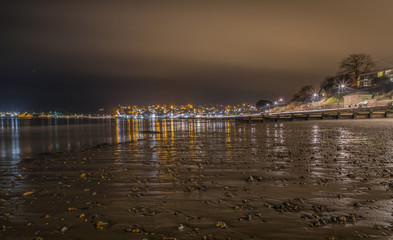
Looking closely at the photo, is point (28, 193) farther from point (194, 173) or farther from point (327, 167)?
point (327, 167)

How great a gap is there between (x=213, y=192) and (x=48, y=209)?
3705 mm

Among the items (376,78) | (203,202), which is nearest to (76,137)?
(203,202)

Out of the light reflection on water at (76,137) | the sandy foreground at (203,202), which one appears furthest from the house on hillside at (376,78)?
the sandy foreground at (203,202)

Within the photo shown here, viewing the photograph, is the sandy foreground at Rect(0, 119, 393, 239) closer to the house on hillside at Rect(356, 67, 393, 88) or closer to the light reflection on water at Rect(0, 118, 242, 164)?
the light reflection on water at Rect(0, 118, 242, 164)

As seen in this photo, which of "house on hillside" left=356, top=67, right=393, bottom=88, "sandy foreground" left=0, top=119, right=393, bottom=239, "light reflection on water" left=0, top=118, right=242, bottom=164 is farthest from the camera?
"house on hillside" left=356, top=67, right=393, bottom=88

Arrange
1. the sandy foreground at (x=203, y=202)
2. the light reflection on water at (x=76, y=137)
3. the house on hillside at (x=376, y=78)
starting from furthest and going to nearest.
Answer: the house on hillside at (x=376, y=78) → the light reflection on water at (x=76, y=137) → the sandy foreground at (x=203, y=202)

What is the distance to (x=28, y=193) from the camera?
696cm

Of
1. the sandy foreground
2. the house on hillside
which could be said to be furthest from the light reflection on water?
the house on hillside

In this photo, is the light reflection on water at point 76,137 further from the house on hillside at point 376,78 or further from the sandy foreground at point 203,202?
the house on hillside at point 376,78

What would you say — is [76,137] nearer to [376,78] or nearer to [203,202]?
[203,202]

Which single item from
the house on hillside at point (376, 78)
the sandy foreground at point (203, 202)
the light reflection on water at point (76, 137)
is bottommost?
the light reflection on water at point (76, 137)

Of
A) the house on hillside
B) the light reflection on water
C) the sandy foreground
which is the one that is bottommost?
the light reflection on water

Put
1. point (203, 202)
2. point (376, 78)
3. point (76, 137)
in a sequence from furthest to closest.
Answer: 1. point (376, 78)
2. point (76, 137)
3. point (203, 202)

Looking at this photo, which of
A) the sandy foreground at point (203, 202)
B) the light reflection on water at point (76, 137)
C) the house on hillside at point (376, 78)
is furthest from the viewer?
the house on hillside at point (376, 78)
